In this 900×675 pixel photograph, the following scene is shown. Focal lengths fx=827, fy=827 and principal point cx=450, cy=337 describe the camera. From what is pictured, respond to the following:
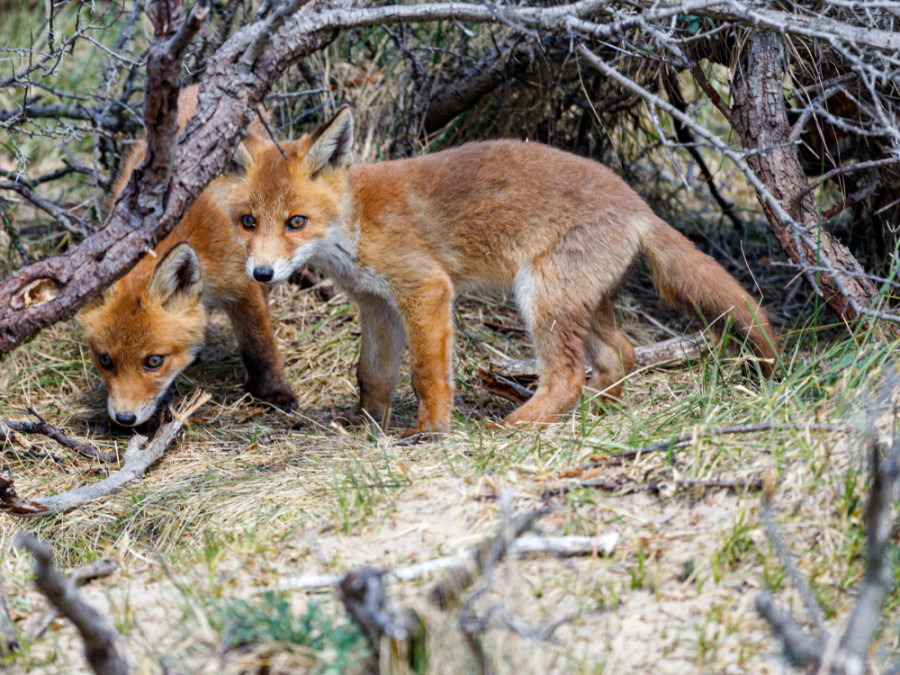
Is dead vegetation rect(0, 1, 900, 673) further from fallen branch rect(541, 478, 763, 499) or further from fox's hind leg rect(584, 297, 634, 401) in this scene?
fox's hind leg rect(584, 297, 634, 401)

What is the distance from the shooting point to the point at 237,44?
3418mm

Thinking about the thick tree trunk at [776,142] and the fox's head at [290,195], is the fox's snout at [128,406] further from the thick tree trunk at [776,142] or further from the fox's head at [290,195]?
the thick tree trunk at [776,142]

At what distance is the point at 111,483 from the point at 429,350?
171 centimetres

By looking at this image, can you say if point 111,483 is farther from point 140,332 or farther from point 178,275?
point 178,275

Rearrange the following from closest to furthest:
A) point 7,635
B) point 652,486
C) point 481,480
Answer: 1. point 7,635
2. point 652,486
3. point 481,480

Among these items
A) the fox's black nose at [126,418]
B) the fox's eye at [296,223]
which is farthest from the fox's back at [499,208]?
the fox's black nose at [126,418]

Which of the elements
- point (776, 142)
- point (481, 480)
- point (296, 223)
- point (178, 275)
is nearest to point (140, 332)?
point (178, 275)

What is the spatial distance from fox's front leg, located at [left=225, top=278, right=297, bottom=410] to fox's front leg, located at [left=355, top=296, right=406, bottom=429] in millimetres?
610

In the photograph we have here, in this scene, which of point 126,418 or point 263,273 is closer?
point 263,273

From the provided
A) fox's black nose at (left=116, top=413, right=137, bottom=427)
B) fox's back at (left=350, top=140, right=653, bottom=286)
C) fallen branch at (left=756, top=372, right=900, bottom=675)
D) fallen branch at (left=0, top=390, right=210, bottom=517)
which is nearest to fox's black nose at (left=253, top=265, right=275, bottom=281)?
fox's back at (left=350, top=140, right=653, bottom=286)

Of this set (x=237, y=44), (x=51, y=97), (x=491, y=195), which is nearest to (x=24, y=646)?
(x=237, y=44)

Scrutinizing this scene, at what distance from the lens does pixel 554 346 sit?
14.5 ft

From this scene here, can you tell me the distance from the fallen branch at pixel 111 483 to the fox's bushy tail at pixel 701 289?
254 cm

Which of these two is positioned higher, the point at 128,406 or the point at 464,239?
the point at 464,239
